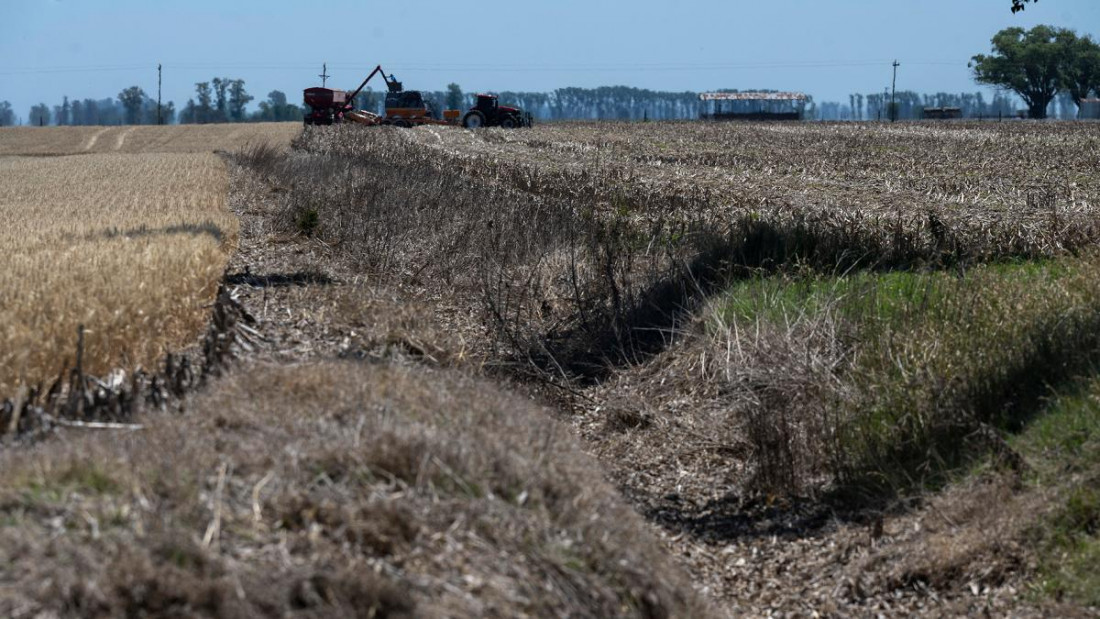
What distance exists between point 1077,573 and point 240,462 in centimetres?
358

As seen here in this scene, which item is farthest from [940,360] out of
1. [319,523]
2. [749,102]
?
[749,102]

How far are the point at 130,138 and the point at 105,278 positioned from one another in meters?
59.9

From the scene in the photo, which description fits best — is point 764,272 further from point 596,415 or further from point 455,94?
point 455,94

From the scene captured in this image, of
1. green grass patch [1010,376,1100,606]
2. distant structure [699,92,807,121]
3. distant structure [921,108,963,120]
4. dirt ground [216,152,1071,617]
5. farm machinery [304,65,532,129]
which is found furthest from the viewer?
distant structure [921,108,963,120]

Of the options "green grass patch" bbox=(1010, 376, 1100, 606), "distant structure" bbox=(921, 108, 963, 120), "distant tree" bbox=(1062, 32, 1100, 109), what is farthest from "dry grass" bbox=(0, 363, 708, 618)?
"distant tree" bbox=(1062, 32, 1100, 109)

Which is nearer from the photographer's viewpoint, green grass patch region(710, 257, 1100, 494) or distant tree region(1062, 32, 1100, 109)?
green grass patch region(710, 257, 1100, 494)

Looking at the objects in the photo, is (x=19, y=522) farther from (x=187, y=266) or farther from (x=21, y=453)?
(x=187, y=266)

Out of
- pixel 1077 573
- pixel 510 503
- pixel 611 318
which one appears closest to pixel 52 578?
pixel 510 503

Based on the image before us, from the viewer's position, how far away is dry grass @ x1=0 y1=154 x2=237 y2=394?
26.0ft

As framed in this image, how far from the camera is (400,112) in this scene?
5481 cm

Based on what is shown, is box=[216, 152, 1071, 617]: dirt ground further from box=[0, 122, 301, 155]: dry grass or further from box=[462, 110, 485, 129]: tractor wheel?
→ box=[462, 110, 485, 129]: tractor wheel

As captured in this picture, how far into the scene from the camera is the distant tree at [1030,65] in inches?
4264

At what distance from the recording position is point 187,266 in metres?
11.2

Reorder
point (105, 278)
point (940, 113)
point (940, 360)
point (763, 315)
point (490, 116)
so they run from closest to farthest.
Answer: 1. point (940, 360)
2. point (763, 315)
3. point (105, 278)
4. point (490, 116)
5. point (940, 113)
